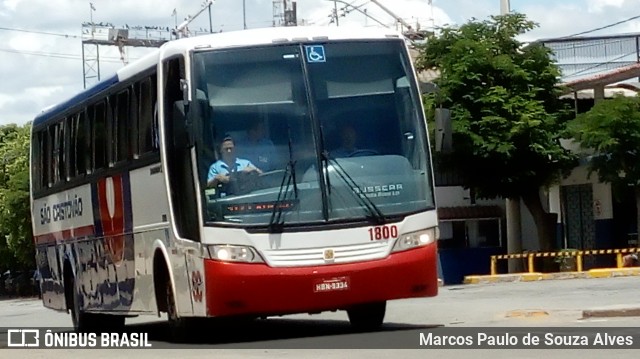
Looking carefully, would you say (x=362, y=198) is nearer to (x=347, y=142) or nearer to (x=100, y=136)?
(x=347, y=142)

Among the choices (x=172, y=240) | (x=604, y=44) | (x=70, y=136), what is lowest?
(x=172, y=240)

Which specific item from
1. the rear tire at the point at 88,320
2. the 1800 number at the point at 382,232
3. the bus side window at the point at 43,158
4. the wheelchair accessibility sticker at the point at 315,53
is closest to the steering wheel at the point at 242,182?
the 1800 number at the point at 382,232

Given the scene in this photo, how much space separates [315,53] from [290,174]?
1.57 m

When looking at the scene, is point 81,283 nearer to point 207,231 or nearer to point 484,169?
point 207,231

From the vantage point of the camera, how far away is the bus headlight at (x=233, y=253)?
51.0 feet

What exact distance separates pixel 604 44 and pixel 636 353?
43.4m

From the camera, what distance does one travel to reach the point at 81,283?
21.8 m

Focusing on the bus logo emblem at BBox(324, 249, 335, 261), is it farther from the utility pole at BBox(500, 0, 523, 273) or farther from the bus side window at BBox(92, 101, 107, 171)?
the utility pole at BBox(500, 0, 523, 273)

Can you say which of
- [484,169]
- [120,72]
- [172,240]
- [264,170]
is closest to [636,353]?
[264,170]

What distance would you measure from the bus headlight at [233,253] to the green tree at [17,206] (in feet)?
198

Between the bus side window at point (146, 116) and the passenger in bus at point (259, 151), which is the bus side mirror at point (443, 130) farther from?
the bus side window at point (146, 116)

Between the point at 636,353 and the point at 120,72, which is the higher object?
the point at 120,72

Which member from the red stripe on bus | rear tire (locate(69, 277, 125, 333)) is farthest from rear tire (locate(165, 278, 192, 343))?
rear tire (locate(69, 277, 125, 333))

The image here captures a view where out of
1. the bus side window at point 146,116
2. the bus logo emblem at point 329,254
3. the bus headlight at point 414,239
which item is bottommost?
the bus logo emblem at point 329,254
